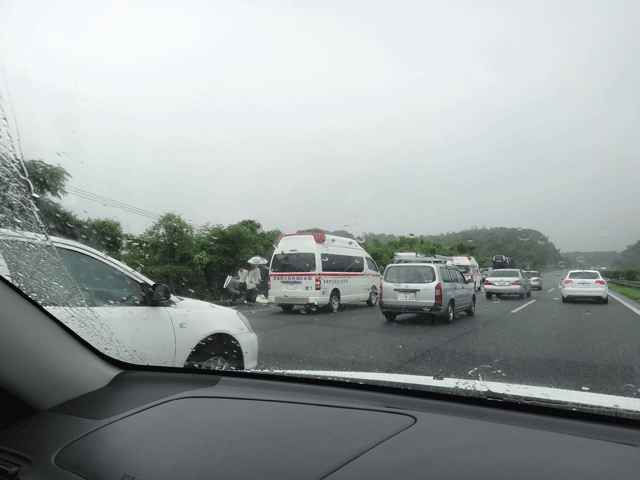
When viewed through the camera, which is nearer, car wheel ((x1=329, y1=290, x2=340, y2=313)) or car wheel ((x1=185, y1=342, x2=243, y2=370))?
car wheel ((x1=185, y1=342, x2=243, y2=370))

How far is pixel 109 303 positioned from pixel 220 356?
2.86 ft

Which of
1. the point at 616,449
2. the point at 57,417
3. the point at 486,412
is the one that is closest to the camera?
the point at 616,449

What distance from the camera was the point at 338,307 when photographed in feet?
19.6

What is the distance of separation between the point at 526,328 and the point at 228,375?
4.17 m

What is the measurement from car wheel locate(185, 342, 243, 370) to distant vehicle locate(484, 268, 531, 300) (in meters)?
8.34

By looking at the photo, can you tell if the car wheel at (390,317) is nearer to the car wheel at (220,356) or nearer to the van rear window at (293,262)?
the van rear window at (293,262)

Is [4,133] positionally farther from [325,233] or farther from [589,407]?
[589,407]

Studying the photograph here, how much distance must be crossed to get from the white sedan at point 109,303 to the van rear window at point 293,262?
119 centimetres

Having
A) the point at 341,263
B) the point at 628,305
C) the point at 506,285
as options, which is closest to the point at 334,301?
the point at 341,263

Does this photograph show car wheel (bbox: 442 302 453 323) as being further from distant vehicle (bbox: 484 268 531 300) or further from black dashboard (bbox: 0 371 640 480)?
black dashboard (bbox: 0 371 640 480)

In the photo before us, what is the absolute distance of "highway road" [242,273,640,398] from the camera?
291cm

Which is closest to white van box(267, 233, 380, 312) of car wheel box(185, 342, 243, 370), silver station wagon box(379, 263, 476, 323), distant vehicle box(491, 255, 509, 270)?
silver station wagon box(379, 263, 476, 323)

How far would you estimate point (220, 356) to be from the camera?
131 inches

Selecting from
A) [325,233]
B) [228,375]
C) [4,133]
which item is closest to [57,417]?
[228,375]
